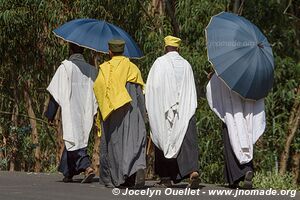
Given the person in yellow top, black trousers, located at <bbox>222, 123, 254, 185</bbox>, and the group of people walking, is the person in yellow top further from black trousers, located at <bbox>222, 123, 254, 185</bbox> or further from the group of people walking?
black trousers, located at <bbox>222, 123, 254, 185</bbox>

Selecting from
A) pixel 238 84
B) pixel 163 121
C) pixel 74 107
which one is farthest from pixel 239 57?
pixel 74 107

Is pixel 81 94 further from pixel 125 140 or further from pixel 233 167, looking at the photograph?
pixel 233 167

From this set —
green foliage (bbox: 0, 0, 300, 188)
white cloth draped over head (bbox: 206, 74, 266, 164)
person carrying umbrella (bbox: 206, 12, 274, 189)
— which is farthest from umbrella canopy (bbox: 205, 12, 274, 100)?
green foliage (bbox: 0, 0, 300, 188)

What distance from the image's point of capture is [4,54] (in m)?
16.8

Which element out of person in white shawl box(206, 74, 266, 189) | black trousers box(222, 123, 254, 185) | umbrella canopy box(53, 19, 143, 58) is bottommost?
black trousers box(222, 123, 254, 185)

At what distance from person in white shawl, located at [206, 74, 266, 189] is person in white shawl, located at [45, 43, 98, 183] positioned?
5.57 feet

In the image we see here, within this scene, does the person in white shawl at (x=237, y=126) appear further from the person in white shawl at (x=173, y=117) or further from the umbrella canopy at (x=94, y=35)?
the umbrella canopy at (x=94, y=35)

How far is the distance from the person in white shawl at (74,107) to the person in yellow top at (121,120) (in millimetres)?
772

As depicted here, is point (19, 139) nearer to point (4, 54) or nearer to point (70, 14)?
point (4, 54)

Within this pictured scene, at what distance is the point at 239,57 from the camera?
9.72 m

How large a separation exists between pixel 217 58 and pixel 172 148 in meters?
1.15

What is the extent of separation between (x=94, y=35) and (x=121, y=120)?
1483 millimetres

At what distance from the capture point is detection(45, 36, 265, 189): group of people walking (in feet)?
Result: 32.1

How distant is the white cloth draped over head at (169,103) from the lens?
9852 millimetres
